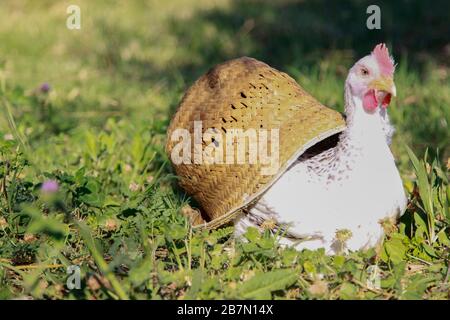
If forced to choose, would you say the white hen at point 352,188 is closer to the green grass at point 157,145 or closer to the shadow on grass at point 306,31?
the green grass at point 157,145

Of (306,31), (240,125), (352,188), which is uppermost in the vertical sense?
(306,31)

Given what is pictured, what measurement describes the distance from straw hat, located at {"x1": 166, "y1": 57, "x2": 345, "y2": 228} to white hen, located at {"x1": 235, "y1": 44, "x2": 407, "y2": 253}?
0.28ft

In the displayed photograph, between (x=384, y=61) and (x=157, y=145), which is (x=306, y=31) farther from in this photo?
(x=384, y=61)

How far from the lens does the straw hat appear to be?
9.60 feet

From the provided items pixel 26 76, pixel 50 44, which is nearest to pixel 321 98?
pixel 26 76

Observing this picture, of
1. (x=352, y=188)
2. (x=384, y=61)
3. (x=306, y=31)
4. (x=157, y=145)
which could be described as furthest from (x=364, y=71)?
(x=306, y=31)

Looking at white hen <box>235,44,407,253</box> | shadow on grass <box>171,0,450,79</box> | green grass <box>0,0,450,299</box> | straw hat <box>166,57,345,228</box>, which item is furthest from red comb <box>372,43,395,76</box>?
shadow on grass <box>171,0,450,79</box>

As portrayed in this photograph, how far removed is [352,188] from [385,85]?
0.38m

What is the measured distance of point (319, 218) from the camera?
9.39 feet

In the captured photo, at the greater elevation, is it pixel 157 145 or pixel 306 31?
pixel 306 31

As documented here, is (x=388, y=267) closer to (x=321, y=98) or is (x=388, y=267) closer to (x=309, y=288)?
(x=309, y=288)

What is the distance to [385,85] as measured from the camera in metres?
2.87

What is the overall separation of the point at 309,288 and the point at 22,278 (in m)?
1.03
